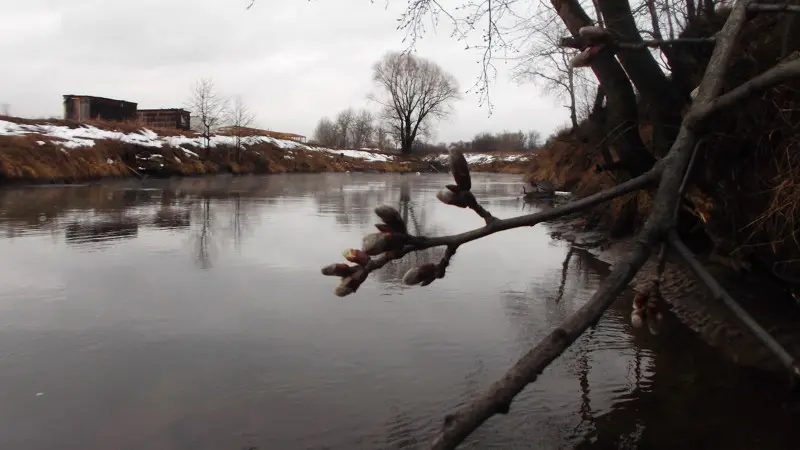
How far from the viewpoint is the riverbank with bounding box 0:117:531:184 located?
23405 millimetres

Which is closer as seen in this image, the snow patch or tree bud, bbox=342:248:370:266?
tree bud, bbox=342:248:370:266

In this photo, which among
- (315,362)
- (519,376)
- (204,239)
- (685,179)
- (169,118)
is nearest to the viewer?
(519,376)

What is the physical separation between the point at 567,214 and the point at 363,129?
84.1m

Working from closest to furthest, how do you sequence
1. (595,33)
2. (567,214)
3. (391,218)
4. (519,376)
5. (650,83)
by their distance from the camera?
1. (519,376)
2. (391,218)
3. (567,214)
4. (595,33)
5. (650,83)

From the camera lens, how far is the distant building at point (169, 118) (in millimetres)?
46438

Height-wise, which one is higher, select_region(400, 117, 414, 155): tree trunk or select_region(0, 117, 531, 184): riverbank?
select_region(400, 117, 414, 155): tree trunk

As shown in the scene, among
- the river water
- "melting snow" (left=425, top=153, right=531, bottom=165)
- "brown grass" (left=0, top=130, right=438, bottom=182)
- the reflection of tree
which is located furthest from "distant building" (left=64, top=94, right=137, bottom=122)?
the river water

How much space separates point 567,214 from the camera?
148 centimetres

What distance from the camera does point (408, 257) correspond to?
8320 mm

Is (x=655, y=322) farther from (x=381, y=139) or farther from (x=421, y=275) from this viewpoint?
(x=381, y=139)

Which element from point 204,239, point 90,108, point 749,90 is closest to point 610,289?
point 749,90

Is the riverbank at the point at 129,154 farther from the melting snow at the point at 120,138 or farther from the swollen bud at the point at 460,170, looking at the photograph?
the swollen bud at the point at 460,170

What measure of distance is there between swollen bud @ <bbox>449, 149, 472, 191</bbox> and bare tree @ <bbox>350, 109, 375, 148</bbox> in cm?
8282

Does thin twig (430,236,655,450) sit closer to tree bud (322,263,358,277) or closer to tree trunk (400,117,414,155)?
tree bud (322,263,358,277)
